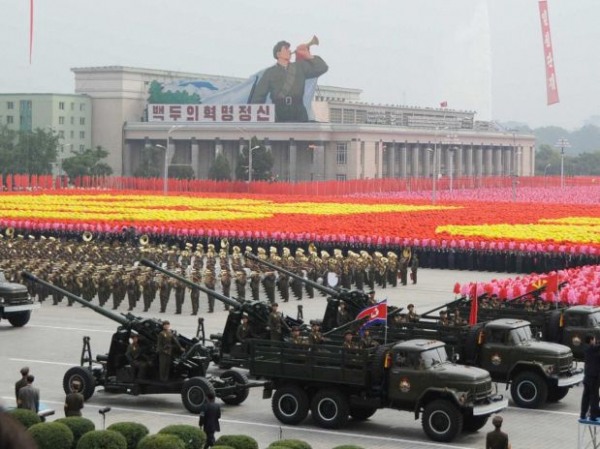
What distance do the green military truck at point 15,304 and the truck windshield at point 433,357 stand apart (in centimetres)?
1250

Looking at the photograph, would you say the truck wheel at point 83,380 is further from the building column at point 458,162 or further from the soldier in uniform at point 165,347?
the building column at point 458,162

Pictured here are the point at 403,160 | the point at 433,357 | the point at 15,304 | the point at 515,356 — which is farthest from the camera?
the point at 403,160

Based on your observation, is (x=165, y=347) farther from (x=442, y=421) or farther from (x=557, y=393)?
(x=557, y=393)

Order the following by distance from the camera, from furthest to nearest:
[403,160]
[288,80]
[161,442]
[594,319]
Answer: [403,160] → [288,80] → [594,319] → [161,442]

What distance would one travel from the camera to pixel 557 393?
17.5 meters

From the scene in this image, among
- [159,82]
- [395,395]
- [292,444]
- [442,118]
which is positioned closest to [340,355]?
[395,395]

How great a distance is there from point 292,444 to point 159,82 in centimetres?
11505

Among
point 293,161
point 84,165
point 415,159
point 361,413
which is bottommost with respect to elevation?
point 361,413

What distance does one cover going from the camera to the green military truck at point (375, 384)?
14.9m

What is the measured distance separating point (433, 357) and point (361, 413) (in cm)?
151

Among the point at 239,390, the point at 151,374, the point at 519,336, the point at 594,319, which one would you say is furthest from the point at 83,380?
the point at 594,319

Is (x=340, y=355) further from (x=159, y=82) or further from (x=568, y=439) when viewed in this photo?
(x=159, y=82)

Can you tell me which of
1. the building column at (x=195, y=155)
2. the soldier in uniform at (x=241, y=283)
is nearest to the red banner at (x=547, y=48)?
the building column at (x=195, y=155)

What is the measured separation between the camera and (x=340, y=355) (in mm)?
15555
